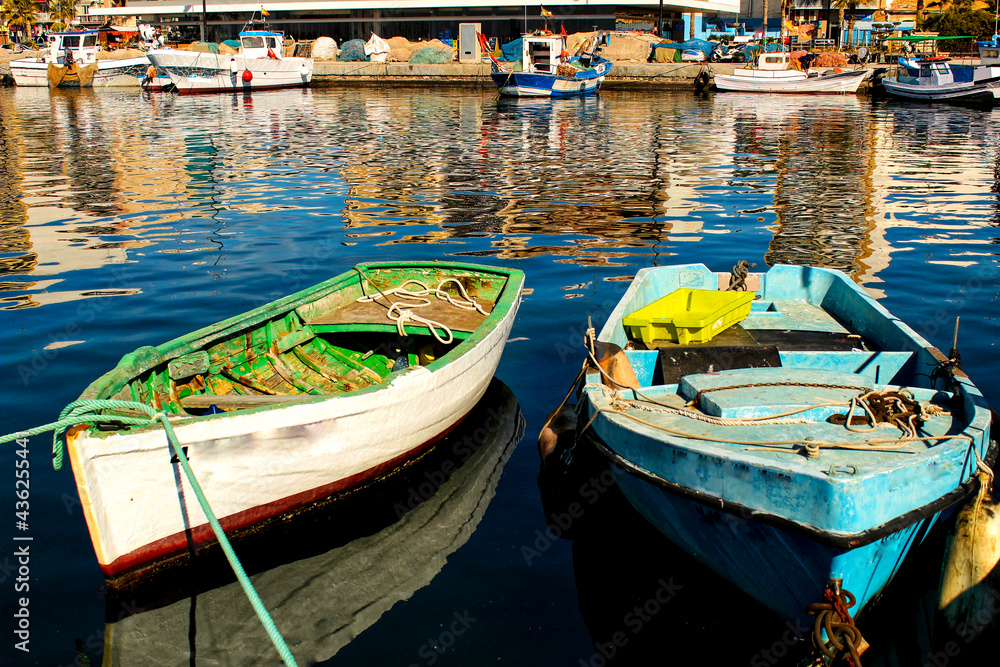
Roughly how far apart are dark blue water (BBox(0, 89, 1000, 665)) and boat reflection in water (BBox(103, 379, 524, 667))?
0.12ft

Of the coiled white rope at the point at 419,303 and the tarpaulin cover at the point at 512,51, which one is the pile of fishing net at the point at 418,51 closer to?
the tarpaulin cover at the point at 512,51

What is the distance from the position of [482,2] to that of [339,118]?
32.0 metres

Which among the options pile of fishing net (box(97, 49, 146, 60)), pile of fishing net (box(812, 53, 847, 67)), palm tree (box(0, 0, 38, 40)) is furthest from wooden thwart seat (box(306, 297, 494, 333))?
palm tree (box(0, 0, 38, 40))

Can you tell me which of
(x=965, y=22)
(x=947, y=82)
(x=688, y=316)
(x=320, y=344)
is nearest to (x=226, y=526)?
(x=320, y=344)

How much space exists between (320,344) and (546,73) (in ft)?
130

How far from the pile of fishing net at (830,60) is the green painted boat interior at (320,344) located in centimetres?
5207

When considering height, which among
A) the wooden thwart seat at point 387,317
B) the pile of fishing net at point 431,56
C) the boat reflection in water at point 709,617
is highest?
the pile of fishing net at point 431,56

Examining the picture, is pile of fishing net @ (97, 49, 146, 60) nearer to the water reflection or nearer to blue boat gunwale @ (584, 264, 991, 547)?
the water reflection

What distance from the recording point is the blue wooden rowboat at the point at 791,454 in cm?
423

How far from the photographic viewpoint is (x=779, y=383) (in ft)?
18.6

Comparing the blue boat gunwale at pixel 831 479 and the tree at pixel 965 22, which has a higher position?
the tree at pixel 965 22

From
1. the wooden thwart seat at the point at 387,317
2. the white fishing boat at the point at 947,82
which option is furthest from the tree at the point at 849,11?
the wooden thwart seat at the point at 387,317

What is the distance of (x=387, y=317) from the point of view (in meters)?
7.96

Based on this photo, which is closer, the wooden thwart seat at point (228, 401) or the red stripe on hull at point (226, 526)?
the red stripe on hull at point (226, 526)
